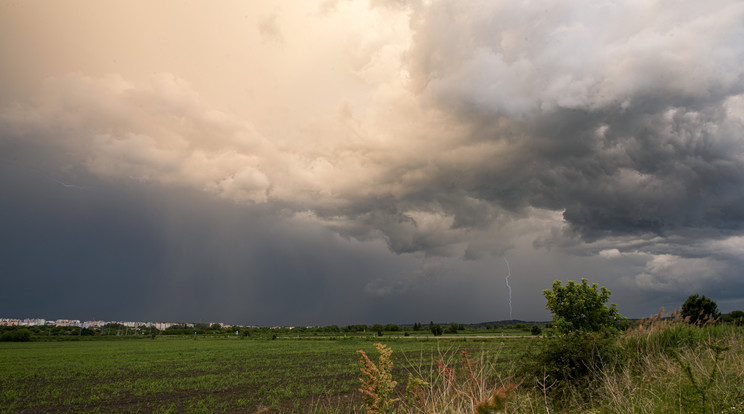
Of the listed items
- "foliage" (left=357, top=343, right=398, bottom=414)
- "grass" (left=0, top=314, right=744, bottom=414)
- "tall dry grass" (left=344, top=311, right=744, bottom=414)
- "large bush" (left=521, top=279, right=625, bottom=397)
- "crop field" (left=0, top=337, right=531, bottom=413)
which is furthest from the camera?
"crop field" (left=0, top=337, right=531, bottom=413)

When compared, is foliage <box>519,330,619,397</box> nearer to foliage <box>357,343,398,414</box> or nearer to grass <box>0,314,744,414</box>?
grass <box>0,314,744,414</box>

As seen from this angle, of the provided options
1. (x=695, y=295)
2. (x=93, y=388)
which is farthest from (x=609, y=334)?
(x=695, y=295)

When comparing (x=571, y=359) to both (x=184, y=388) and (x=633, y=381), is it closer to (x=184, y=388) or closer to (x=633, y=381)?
(x=633, y=381)

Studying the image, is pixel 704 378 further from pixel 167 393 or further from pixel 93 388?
pixel 93 388

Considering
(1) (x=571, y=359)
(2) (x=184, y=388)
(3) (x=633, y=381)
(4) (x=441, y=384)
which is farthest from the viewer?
(2) (x=184, y=388)

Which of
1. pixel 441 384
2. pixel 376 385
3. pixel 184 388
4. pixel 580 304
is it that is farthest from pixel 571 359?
pixel 184 388

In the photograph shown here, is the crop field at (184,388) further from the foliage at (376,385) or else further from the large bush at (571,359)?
the foliage at (376,385)

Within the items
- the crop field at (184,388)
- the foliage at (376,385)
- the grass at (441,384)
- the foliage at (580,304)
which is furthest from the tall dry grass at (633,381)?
the foliage at (580,304)

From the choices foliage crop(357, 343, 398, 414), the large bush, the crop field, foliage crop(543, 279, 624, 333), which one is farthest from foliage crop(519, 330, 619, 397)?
foliage crop(543, 279, 624, 333)

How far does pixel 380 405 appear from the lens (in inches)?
162

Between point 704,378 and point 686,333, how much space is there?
7.57 m

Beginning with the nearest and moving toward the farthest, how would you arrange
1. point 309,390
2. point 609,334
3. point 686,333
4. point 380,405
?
point 380,405 → point 609,334 → point 686,333 → point 309,390

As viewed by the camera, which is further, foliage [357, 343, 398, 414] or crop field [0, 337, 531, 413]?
crop field [0, 337, 531, 413]

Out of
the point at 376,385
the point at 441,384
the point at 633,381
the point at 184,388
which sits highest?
the point at 376,385
